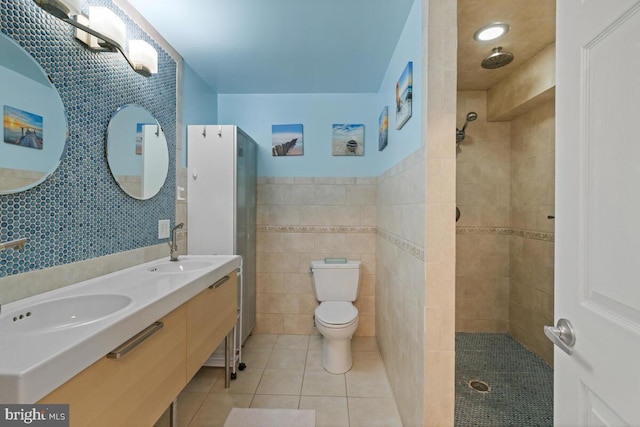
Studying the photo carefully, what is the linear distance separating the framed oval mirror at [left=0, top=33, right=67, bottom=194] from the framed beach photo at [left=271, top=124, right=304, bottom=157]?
1.70m

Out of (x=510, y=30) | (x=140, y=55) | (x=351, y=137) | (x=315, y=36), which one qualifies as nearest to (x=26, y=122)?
(x=140, y=55)

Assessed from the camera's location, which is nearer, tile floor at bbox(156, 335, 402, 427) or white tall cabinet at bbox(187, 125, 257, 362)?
tile floor at bbox(156, 335, 402, 427)

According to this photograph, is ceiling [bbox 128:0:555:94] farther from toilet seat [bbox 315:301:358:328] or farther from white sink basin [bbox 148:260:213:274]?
toilet seat [bbox 315:301:358:328]

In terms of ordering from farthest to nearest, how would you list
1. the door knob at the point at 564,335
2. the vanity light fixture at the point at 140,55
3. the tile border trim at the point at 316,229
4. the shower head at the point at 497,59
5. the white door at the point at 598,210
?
1. the tile border trim at the point at 316,229
2. the shower head at the point at 497,59
3. the vanity light fixture at the point at 140,55
4. the door knob at the point at 564,335
5. the white door at the point at 598,210

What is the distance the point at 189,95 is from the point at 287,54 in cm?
87

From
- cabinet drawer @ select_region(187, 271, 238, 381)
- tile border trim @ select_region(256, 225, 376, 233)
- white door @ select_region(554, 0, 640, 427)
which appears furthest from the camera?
tile border trim @ select_region(256, 225, 376, 233)

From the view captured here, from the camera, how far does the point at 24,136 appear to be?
1017 mm

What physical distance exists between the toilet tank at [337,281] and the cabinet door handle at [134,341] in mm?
1569

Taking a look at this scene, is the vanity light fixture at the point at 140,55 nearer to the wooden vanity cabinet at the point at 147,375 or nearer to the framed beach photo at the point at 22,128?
the framed beach photo at the point at 22,128

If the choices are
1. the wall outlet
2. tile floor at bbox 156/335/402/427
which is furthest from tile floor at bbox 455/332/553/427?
the wall outlet

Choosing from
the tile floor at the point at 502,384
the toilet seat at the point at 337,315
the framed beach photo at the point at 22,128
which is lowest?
the tile floor at the point at 502,384

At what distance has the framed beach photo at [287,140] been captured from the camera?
269 centimetres

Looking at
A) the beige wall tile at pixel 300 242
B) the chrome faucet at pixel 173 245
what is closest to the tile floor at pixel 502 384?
the beige wall tile at pixel 300 242

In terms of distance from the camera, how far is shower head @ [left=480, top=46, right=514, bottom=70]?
6.18 feet
